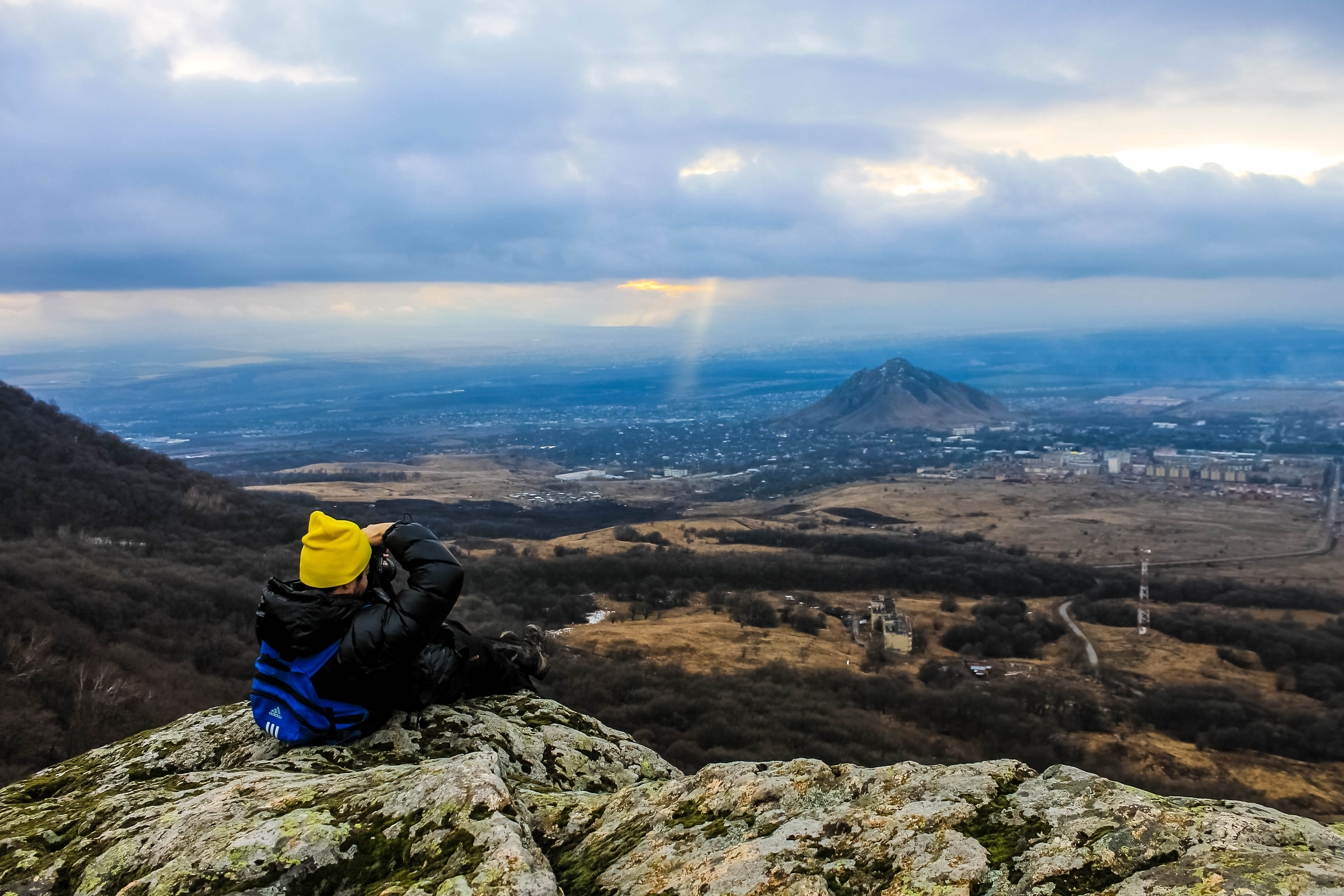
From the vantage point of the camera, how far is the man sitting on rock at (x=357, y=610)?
348 cm

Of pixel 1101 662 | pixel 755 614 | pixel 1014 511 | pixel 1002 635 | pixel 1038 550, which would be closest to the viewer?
→ pixel 1101 662

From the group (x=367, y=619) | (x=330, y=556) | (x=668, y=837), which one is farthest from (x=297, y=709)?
(x=668, y=837)

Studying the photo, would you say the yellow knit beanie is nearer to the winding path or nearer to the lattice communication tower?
the winding path

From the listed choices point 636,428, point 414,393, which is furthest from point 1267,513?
point 414,393

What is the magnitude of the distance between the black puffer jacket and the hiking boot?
130cm

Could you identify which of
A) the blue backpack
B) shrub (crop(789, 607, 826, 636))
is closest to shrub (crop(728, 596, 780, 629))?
shrub (crop(789, 607, 826, 636))

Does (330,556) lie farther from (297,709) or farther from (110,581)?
(110,581)

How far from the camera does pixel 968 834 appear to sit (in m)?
2.55

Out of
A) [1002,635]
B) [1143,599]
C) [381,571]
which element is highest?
[381,571]

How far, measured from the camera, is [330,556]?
3.50m

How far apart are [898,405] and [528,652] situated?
147721mm

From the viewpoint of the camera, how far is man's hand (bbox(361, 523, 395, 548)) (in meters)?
3.82

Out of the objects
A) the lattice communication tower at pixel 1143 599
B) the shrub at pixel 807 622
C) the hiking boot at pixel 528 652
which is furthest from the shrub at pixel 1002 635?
the hiking boot at pixel 528 652

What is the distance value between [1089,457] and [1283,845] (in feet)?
333
